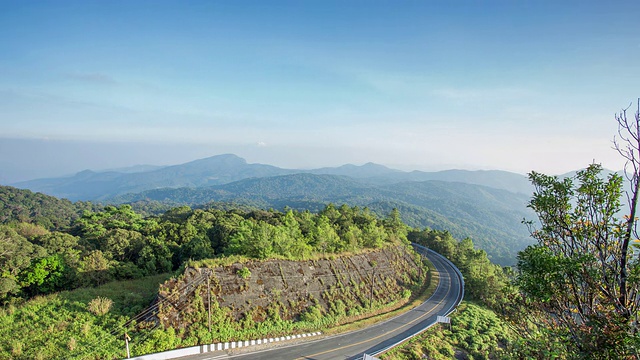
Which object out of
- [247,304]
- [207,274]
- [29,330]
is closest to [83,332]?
[29,330]

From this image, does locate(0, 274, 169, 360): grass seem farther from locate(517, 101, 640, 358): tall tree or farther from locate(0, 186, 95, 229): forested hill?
locate(0, 186, 95, 229): forested hill

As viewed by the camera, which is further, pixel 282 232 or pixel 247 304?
pixel 282 232

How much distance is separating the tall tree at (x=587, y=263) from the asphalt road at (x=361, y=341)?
22877mm

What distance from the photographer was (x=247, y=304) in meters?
29.6

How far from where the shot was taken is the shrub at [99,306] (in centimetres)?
2391

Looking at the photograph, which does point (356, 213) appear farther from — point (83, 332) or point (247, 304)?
point (83, 332)

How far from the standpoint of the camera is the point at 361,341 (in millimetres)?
29938

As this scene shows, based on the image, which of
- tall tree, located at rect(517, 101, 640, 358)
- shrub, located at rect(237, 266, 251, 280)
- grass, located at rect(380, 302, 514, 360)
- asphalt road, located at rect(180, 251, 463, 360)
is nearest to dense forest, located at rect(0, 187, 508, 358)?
asphalt road, located at rect(180, 251, 463, 360)

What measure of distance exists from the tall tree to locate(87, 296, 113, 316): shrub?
96.8 ft

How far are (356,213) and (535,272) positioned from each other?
6611 cm

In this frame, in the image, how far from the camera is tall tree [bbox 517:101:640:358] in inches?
272

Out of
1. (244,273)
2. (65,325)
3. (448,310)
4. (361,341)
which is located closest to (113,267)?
(65,325)

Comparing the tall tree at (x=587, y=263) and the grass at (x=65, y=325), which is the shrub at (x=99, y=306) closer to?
the grass at (x=65, y=325)

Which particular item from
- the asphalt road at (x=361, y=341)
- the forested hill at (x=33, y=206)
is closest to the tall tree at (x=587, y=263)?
the asphalt road at (x=361, y=341)
